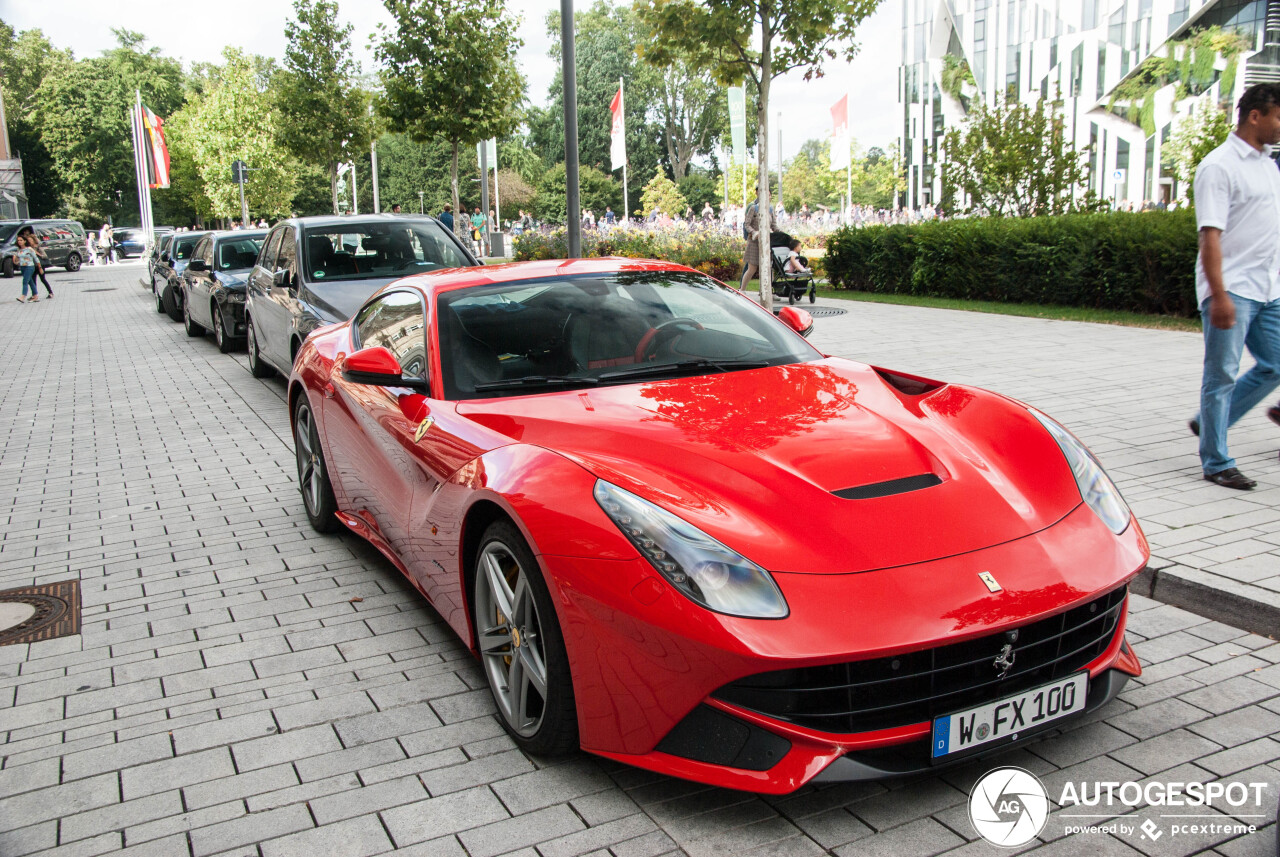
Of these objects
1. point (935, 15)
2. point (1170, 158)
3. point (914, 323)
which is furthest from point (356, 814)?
point (935, 15)

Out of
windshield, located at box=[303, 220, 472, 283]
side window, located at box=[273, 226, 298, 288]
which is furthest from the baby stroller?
side window, located at box=[273, 226, 298, 288]

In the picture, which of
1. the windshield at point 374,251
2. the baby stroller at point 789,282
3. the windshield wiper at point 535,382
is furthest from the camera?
the baby stroller at point 789,282

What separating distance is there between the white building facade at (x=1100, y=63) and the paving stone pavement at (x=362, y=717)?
47.9 metres

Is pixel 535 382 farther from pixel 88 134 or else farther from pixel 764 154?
pixel 88 134

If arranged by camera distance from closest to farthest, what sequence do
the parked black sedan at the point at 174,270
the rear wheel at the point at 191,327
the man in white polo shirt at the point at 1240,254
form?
1. the man in white polo shirt at the point at 1240,254
2. the rear wheel at the point at 191,327
3. the parked black sedan at the point at 174,270

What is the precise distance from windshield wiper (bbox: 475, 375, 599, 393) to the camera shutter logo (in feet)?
6.24

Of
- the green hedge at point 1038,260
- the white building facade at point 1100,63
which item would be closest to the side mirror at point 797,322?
the green hedge at point 1038,260

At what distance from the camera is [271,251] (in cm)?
1080

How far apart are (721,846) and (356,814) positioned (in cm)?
102

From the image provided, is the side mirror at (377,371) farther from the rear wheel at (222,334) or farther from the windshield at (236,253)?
the windshield at (236,253)

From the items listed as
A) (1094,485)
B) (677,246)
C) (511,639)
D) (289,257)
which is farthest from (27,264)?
(1094,485)

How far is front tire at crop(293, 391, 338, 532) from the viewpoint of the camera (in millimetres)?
5266
